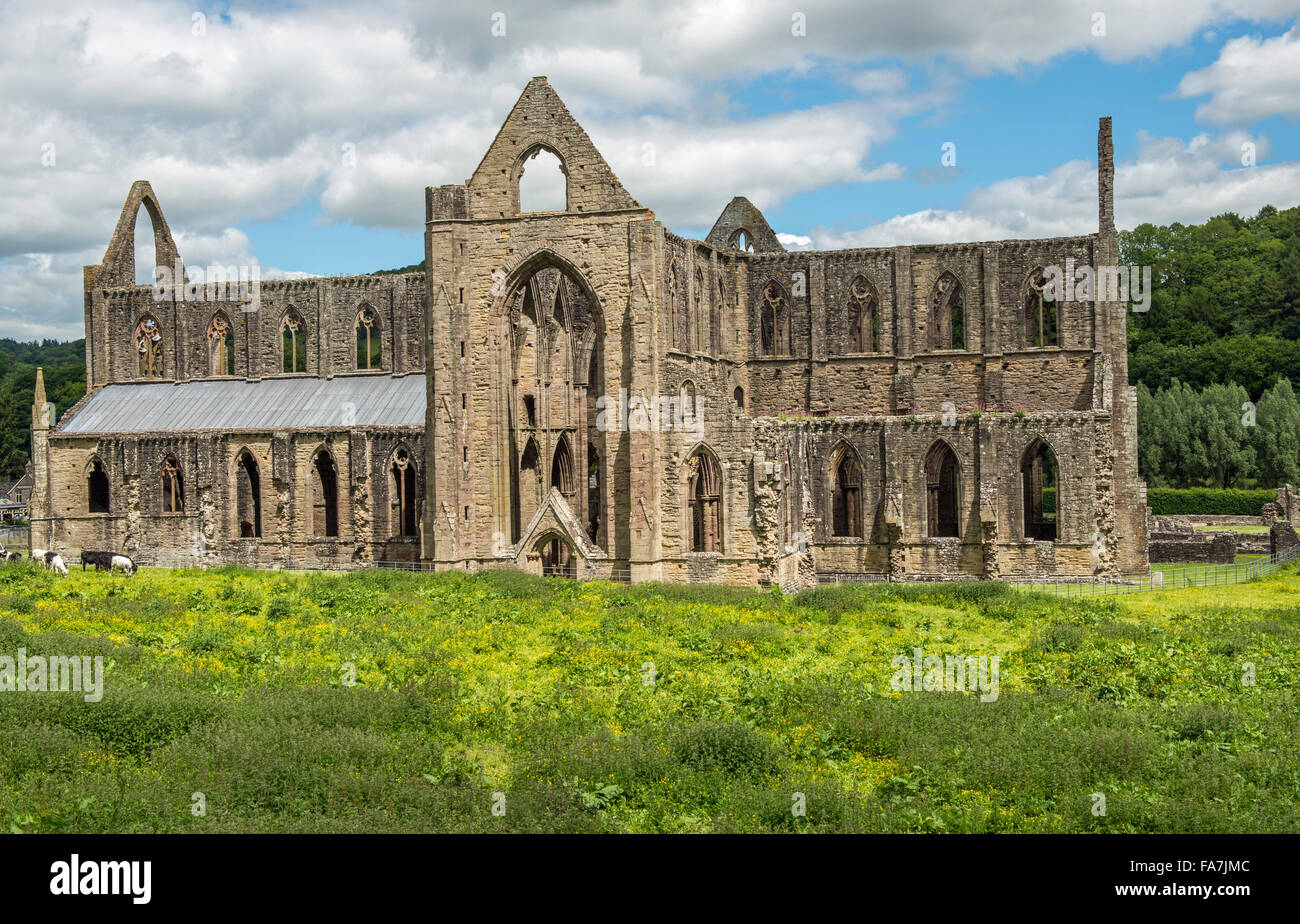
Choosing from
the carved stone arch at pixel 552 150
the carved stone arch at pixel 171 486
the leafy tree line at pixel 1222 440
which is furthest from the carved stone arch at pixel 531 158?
the leafy tree line at pixel 1222 440

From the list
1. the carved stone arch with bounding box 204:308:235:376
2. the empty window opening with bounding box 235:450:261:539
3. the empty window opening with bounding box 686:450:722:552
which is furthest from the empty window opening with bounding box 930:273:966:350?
the carved stone arch with bounding box 204:308:235:376

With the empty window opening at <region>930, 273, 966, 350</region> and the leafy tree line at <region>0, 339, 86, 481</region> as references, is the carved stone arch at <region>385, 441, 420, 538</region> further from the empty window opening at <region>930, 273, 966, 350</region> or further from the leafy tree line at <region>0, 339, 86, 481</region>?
the leafy tree line at <region>0, 339, 86, 481</region>

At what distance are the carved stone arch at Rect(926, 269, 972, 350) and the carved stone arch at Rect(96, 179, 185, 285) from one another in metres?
33.9

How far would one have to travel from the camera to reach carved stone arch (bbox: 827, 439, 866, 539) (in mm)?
41219

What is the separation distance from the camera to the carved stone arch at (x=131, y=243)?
182ft

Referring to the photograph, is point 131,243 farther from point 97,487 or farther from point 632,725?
point 632,725

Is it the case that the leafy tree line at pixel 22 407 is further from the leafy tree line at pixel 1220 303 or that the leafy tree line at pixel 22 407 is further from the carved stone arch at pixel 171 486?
the leafy tree line at pixel 1220 303

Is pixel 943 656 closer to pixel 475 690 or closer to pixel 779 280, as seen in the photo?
pixel 475 690

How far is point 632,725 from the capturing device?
54.8ft

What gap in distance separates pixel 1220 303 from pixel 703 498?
6521 cm

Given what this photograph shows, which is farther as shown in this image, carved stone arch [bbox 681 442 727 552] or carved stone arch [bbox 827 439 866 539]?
carved stone arch [bbox 827 439 866 539]

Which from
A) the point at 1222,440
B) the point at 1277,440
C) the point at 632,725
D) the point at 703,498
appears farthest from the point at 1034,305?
the point at 632,725

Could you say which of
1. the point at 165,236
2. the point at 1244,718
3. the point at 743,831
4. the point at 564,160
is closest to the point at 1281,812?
the point at 1244,718

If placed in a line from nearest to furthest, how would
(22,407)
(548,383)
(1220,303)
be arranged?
(548,383)
(1220,303)
(22,407)
